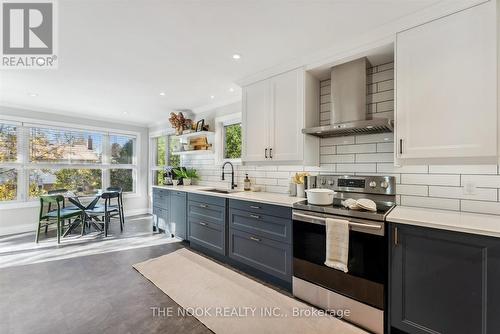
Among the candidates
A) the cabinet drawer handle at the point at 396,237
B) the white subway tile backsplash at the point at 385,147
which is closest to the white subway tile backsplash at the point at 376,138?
the white subway tile backsplash at the point at 385,147

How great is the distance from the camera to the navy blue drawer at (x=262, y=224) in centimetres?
232

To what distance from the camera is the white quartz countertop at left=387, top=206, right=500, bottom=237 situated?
1.38 metres

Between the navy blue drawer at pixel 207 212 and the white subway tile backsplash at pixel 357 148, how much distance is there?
5.26 feet

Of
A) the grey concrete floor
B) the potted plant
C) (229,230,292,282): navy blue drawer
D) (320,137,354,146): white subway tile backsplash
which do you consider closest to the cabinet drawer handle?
(229,230,292,282): navy blue drawer

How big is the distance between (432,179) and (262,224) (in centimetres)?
164

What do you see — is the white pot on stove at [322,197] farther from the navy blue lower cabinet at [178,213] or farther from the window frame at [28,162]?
the window frame at [28,162]

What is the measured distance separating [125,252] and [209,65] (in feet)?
9.59

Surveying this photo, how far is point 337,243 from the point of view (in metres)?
1.87

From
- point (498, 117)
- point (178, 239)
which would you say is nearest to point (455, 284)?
point (498, 117)

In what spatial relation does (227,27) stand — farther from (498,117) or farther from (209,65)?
(498,117)

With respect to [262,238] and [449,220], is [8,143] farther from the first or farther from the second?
[449,220]

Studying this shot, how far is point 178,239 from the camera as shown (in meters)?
4.05

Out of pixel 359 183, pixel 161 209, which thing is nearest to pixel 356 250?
pixel 359 183

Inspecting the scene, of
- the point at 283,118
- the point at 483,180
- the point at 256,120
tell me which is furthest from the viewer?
the point at 256,120
